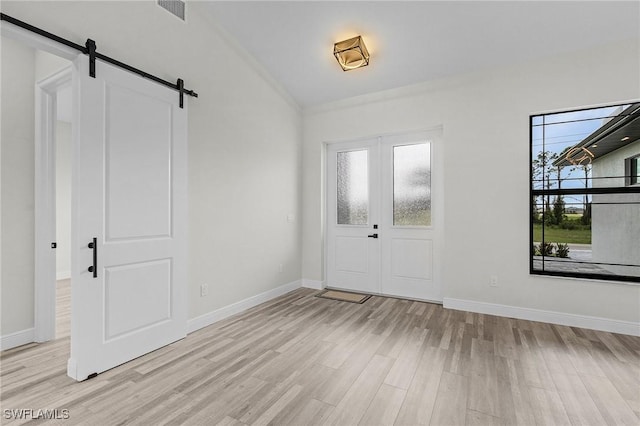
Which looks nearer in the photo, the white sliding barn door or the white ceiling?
the white sliding barn door

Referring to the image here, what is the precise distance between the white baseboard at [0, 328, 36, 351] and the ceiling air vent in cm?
341

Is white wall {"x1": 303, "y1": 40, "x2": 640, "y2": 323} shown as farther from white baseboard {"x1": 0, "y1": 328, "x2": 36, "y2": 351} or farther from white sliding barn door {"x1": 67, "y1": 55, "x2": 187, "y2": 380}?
white baseboard {"x1": 0, "y1": 328, "x2": 36, "y2": 351}

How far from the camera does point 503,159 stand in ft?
12.6

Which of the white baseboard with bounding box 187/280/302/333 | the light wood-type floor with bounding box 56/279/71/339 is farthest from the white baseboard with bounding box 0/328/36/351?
the white baseboard with bounding box 187/280/302/333

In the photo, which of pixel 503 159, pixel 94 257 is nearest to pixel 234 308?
pixel 94 257

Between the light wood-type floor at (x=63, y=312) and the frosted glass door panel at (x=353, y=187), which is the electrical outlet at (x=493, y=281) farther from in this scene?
the light wood-type floor at (x=63, y=312)

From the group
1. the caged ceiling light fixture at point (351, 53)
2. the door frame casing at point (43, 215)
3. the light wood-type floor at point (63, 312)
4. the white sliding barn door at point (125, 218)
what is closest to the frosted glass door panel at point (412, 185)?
the caged ceiling light fixture at point (351, 53)

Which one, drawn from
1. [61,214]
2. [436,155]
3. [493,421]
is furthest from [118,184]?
[61,214]

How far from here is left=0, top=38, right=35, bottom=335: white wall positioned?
2877 millimetres

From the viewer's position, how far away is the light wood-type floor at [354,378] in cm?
198

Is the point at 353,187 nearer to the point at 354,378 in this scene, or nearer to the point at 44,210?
the point at 354,378

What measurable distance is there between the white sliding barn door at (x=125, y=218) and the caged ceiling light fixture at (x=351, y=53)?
1944mm

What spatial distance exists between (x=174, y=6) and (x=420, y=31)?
104 inches

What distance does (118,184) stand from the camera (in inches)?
103
